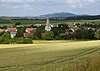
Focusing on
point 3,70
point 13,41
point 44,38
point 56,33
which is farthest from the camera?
point 56,33

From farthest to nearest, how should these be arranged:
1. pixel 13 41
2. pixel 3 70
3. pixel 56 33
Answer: pixel 56 33, pixel 13 41, pixel 3 70

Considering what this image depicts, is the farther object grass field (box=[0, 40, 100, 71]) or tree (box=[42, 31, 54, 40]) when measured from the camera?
tree (box=[42, 31, 54, 40])

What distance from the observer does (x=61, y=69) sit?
17.6 m

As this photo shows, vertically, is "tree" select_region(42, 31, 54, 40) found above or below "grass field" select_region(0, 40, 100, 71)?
below

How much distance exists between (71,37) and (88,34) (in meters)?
6.94

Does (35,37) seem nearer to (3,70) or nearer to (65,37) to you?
(65,37)

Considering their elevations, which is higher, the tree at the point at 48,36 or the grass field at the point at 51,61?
the grass field at the point at 51,61

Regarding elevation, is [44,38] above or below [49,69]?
below

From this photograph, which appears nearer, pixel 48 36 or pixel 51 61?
pixel 51 61

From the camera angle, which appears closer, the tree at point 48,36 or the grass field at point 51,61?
the grass field at point 51,61

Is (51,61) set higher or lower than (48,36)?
higher

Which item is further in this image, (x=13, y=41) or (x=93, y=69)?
(x=13, y=41)

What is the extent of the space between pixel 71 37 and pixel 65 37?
2.40m

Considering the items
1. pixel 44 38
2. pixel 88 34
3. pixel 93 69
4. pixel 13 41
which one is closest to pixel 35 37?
pixel 44 38
